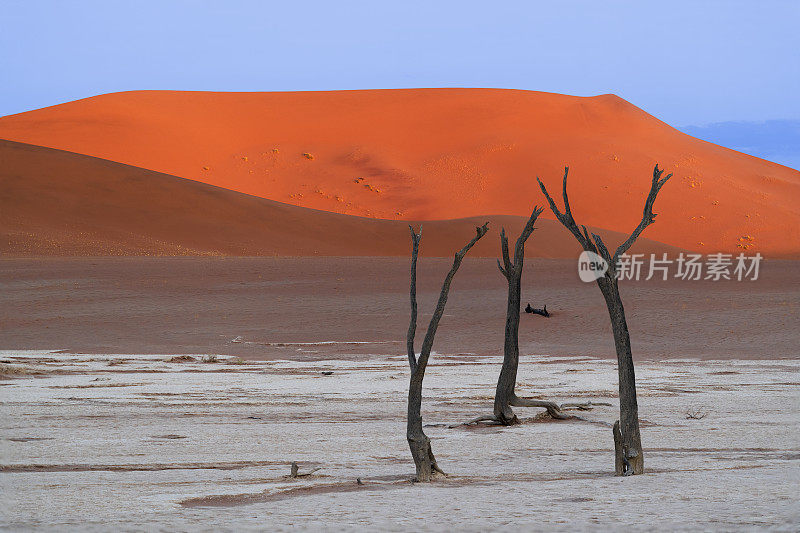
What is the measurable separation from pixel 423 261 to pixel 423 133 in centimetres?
4120

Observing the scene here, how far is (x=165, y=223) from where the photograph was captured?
4238 centimetres

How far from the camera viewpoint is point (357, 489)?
5.97 m

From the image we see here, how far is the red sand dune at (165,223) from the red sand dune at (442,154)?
11.9 metres

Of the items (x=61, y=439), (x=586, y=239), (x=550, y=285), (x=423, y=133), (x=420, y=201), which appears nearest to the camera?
(x=586, y=239)

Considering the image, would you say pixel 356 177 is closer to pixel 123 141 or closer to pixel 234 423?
pixel 123 141

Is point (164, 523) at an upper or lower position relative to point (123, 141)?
lower

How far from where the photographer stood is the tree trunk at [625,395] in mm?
6371

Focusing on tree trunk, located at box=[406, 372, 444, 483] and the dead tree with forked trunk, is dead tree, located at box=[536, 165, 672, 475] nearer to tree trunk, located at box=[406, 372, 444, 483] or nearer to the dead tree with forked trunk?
tree trunk, located at box=[406, 372, 444, 483]

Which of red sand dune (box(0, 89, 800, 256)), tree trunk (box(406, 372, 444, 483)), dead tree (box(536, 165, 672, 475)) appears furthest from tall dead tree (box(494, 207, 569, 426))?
red sand dune (box(0, 89, 800, 256))

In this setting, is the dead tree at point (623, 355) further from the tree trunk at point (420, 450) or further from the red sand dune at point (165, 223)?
the red sand dune at point (165, 223)

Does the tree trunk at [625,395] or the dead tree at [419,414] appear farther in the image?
the tree trunk at [625,395]

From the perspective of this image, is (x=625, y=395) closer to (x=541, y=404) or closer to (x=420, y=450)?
(x=420, y=450)

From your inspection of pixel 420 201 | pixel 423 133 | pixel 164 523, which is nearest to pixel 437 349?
pixel 164 523

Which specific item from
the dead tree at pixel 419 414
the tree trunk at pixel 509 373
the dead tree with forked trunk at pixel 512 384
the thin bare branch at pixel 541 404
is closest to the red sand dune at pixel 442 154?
the dead tree with forked trunk at pixel 512 384
